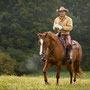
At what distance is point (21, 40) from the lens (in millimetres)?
34781

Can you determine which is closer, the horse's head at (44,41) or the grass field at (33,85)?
the grass field at (33,85)

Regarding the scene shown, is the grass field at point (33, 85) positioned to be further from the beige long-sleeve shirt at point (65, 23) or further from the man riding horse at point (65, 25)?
the beige long-sleeve shirt at point (65, 23)

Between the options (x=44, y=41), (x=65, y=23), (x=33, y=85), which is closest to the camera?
(x=44, y=41)

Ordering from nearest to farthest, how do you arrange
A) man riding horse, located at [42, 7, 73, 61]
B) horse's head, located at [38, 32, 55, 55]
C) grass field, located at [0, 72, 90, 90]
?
grass field, located at [0, 72, 90, 90], horse's head, located at [38, 32, 55, 55], man riding horse, located at [42, 7, 73, 61]

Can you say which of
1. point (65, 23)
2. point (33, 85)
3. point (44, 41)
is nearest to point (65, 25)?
point (65, 23)

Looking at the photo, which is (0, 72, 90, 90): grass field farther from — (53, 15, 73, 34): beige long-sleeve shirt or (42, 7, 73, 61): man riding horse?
(53, 15, 73, 34): beige long-sleeve shirt

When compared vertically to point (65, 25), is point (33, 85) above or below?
below

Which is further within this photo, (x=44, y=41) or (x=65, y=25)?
(x=65, y=25)

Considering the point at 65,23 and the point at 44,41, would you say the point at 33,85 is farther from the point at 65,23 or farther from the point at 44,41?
the point at 65,23

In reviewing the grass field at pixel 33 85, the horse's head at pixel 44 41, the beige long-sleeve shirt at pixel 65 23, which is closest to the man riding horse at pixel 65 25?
the beige long-sleeve shirt at pixel 65 23

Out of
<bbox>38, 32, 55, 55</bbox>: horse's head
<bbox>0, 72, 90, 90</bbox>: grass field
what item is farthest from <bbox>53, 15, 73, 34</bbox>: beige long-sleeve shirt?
<bbox>0, 72, 90, 90</bbox>: grass field

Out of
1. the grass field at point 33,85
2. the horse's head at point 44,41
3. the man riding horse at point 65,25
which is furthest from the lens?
the man riding horse at point 65,25

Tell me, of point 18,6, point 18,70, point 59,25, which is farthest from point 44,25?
point 59,25

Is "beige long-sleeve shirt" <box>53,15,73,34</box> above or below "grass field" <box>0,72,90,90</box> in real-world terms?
above
